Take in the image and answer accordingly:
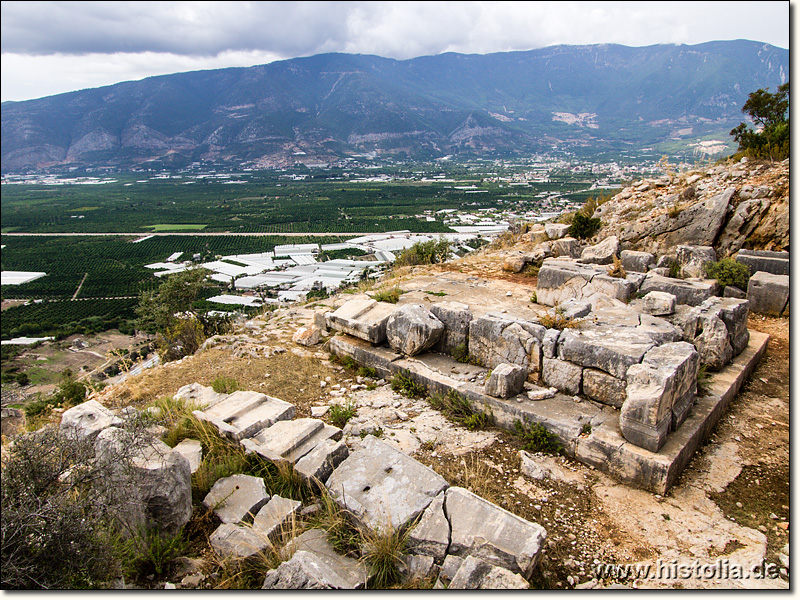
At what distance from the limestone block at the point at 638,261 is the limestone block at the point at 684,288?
170 cm

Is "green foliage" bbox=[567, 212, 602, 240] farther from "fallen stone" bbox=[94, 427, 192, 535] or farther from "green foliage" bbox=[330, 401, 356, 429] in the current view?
"fallen stone" bbox=[94, 427, 192, 535]

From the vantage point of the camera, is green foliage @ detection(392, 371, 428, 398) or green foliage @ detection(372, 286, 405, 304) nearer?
green foliage @ detection(392, 371, 428, 398)

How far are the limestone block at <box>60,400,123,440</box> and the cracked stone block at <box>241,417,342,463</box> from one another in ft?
4.92

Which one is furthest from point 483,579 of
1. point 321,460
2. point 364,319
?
point 364,319

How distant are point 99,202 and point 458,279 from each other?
116956 millimetres

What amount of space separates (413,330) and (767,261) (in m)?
8.47

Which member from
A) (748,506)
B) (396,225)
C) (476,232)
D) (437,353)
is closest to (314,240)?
(396,225)

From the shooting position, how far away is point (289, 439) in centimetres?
548

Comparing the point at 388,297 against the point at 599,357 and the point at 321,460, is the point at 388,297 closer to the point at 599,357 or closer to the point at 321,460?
the point at 599,357

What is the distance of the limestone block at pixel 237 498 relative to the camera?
14.5 ft

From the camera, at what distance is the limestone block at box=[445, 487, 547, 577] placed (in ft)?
12.2

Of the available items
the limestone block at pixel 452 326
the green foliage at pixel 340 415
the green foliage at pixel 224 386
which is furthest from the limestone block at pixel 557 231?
the green foliage at pixel 224 386

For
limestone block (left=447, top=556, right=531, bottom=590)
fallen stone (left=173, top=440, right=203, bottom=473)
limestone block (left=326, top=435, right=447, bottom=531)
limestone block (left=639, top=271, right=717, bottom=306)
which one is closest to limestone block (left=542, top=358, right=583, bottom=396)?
limestone block (left=326, top=435, right=447, bottom=531)

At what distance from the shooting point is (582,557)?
4.15 metres
